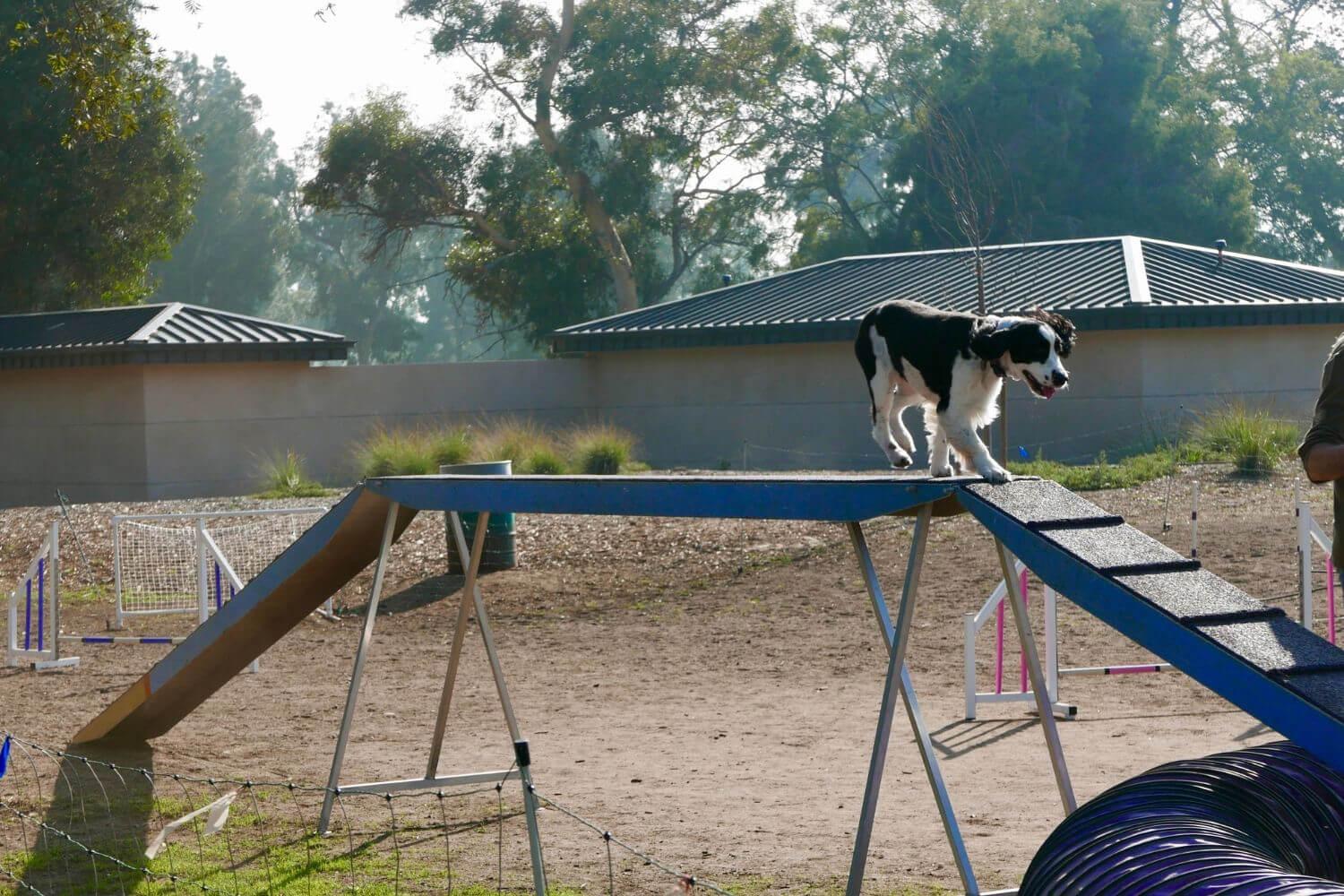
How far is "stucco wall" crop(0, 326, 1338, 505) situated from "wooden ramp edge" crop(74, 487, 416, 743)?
50.6 ft

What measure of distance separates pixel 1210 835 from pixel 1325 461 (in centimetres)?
121

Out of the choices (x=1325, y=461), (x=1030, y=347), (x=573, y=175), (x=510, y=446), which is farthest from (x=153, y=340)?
(x=1325, y=461)

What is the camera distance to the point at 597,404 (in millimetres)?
27188

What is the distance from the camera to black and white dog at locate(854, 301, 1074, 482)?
4949 millimetres

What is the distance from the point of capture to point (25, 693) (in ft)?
36.4

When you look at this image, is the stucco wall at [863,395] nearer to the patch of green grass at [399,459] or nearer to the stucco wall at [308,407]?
the stucco wall at [308,407]

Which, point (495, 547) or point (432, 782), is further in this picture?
point (495, 547)

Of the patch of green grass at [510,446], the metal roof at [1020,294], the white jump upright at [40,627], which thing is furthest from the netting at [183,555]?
the metal roof at [1020,294]

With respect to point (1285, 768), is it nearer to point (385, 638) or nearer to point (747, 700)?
point (747, 700)

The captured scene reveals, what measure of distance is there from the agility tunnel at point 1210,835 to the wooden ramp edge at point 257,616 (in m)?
4.14

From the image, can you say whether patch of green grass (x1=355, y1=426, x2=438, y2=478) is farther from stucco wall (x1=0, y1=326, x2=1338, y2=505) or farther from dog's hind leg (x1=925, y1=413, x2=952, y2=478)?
dog's hind leg (x1=925, y1=413, x2=952, y2=478)

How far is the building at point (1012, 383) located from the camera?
22312 mm

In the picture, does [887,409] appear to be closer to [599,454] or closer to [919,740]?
[919,740]

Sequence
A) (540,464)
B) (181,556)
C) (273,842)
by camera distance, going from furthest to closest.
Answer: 1. (540,464)
2. (181,556)
3. (273,842)
